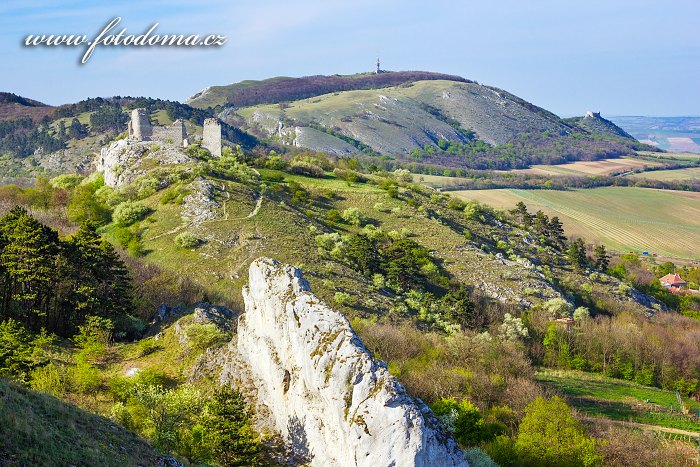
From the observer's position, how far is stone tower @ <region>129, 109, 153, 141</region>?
8550 cm

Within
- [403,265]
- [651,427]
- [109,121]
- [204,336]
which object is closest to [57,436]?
[204,336]

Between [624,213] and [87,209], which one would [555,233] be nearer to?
[624,213]

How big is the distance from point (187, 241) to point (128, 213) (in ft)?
39.0

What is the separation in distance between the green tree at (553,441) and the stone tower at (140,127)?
7010 cm

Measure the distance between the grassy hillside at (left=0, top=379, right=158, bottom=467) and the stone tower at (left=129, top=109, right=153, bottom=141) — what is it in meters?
70.8

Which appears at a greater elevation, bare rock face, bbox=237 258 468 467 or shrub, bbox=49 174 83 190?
shrub, bbox=49 174 83 190

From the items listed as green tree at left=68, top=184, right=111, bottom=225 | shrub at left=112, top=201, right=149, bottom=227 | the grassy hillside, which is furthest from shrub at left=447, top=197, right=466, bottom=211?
the grassy hillside

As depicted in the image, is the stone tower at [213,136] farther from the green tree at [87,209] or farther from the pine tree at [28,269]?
the pine tree at [28,269]

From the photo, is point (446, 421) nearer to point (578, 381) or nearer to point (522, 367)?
point (522, 367)

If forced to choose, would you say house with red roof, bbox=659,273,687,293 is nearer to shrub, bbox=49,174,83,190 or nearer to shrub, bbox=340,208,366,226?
shrub, bbox=340,208,366,226

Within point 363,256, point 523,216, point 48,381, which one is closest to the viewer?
point 48,381

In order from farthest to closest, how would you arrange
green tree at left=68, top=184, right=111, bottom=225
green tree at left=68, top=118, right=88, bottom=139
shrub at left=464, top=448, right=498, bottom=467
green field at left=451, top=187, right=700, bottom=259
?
green tree at left=68, top=118, right=88, bottom=139 → green field at left=451, top=187, right=700, bottom=259 → green tree at left=68, top=184, right=111, bottom=225 → shrub at left=464, top=448, right=498, bottom=467

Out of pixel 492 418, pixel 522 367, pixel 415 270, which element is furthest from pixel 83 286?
pixel 415 270

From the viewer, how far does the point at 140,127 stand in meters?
85.9
